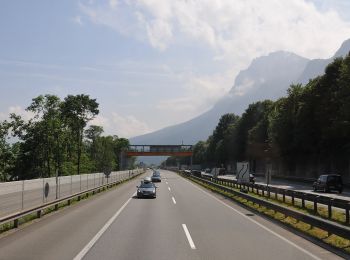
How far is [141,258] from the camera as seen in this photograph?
436 inches

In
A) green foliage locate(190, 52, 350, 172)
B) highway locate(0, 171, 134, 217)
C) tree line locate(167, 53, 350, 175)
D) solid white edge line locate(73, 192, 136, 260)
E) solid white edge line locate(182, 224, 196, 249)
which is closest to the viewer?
solid white edge line locate(73, 192, 136, 260)

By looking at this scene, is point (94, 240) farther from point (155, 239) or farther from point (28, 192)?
point (28, 192)

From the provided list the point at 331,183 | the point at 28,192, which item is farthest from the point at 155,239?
the point at 331,183

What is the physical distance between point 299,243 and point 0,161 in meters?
69.9

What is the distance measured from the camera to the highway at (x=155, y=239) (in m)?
11.7

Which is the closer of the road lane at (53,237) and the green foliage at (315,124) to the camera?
the road lane at (53,237)

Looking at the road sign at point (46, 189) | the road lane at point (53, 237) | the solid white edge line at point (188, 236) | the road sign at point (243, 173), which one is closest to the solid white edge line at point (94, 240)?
the road lane at point (53, 237)

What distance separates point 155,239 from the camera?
14.3 metres

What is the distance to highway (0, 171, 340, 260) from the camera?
1173 cm

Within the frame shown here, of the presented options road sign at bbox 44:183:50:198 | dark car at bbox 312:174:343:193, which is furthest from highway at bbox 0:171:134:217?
dark car at bbox 312:174:343:193

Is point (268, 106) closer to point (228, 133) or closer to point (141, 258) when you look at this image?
point (228, 133)

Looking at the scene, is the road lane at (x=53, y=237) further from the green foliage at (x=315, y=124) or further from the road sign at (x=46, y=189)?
the green foliage at (x=315, y=124)

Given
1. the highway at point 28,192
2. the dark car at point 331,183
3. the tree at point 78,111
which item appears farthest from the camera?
the tree at point 78,111

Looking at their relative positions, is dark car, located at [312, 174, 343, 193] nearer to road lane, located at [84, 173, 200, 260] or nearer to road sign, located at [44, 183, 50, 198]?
road lane, located at [84, 173, 200, 260]
